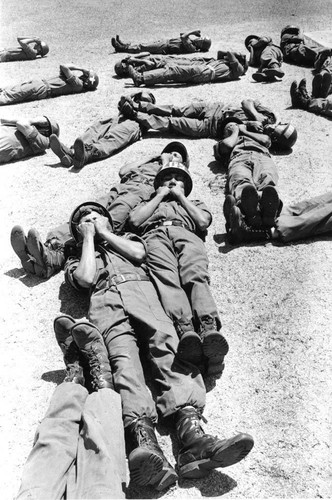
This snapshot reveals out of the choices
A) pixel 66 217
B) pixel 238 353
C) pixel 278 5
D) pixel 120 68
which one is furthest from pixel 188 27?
pixel 238 353

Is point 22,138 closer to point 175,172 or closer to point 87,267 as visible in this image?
point 175,172

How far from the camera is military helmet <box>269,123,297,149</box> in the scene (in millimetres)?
7195

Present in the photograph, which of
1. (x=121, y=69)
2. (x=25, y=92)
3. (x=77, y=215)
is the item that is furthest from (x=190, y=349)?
(x=121, y=69)

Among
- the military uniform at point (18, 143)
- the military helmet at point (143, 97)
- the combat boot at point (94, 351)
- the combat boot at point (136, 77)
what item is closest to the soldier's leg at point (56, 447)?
the combat boot at point (94, 351)

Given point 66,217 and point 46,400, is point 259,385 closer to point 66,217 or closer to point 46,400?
point 46,400

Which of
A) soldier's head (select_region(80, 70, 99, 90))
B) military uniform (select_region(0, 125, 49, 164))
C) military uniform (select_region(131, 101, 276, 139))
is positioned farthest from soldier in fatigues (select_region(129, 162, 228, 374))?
soldier's head (select_region(80, 70, 99, 90))

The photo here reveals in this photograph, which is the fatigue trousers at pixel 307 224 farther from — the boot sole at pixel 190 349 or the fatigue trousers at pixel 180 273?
the boot sole at pixel 190 349

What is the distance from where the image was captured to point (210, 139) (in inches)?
313

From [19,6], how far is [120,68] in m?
6.99

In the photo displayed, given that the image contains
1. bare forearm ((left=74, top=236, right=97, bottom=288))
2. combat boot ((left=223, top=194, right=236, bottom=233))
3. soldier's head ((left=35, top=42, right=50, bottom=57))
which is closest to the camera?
bare forearm ((left=74, top=236, right=97, bottom=288))

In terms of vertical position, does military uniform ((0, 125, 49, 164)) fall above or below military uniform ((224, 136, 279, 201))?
below

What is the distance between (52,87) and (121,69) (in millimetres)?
1596

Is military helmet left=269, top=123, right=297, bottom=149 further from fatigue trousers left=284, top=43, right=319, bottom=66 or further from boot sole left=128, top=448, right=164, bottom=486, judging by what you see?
boot sole left=128, top=448, right=164, bottom=486

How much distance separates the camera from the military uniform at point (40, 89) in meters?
8.79
